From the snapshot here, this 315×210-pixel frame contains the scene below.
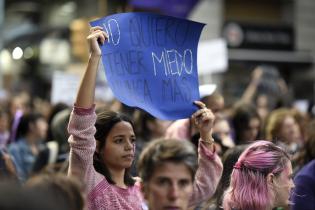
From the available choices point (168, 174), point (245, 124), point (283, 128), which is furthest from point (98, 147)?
point (283, 128)

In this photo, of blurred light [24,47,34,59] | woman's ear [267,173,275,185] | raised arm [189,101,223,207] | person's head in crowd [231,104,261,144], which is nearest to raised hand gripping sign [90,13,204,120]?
raised arm [189,101,223,207]

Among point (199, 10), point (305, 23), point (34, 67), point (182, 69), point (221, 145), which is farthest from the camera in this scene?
point (34, 67)

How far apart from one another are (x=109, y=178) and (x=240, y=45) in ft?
61.8

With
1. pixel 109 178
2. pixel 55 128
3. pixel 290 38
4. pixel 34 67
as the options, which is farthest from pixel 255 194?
pixel 34 67

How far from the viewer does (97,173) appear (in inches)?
144

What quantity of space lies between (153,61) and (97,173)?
672 millimetres

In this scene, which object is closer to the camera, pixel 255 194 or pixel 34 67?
pixel 255 194

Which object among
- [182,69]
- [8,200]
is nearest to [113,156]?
[182,69]

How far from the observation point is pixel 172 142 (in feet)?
9.86

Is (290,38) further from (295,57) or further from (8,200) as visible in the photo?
(8,200)

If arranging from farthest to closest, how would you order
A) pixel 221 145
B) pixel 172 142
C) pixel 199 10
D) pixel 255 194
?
pixel 199 10 < pixel 221 145 < pixel 255 194 < pixel 172 142

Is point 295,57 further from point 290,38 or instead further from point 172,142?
point 172,142

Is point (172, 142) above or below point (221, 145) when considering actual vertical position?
above

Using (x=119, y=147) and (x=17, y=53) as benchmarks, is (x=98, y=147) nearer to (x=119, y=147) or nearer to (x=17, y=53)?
(x=119, y=147)
